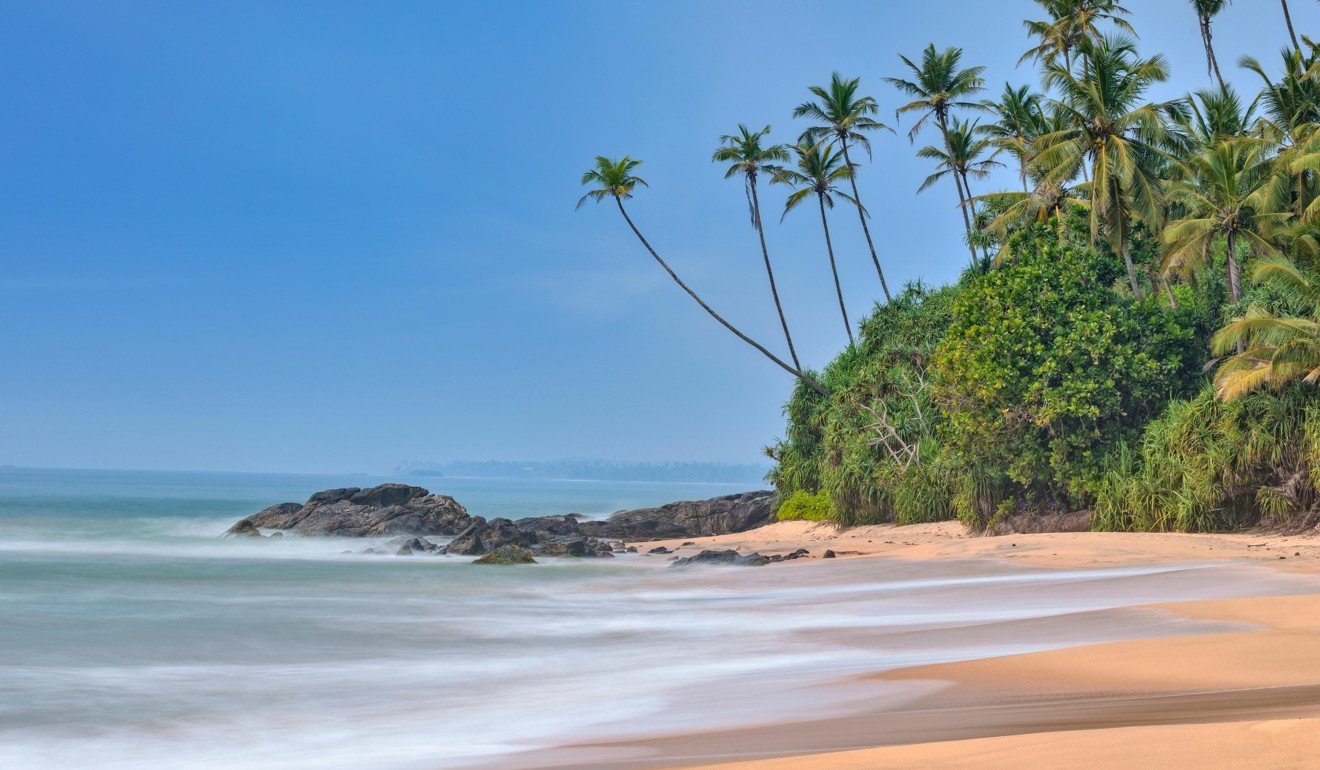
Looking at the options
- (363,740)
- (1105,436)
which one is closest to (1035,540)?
(1105,436)

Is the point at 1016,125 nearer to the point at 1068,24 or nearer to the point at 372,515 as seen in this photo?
the point at 1068,24

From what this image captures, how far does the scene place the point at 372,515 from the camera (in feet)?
119

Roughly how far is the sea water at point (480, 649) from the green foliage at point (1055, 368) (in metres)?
5.10

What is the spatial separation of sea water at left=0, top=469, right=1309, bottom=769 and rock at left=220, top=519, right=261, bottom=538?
1607 cm

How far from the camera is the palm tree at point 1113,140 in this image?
2498 centimetres

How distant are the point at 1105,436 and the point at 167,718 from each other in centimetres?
1948

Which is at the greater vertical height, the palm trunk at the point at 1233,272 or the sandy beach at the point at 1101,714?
the palm trunk at the point at 1233,272

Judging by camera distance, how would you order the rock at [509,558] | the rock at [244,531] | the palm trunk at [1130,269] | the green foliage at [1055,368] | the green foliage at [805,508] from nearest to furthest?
the green foliage at [1055,368] → the palm trunk at [1130,269] → the rock at [509,558] → the green foliage at [805,508] → the rock at [244,531]

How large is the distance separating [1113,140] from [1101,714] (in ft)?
78.2

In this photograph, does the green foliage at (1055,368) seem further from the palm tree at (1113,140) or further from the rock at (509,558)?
the rock at (509,558)

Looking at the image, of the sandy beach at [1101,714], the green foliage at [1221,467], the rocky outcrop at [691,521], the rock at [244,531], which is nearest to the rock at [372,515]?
the rock at [244,531]

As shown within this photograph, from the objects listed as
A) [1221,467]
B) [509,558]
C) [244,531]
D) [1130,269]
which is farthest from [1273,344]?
[244,531]

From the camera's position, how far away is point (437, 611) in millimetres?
14891

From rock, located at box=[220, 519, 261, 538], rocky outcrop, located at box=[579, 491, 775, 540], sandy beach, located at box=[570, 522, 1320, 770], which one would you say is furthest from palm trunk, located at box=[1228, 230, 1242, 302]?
rock, located at box=[220, 519, 261, 538]
